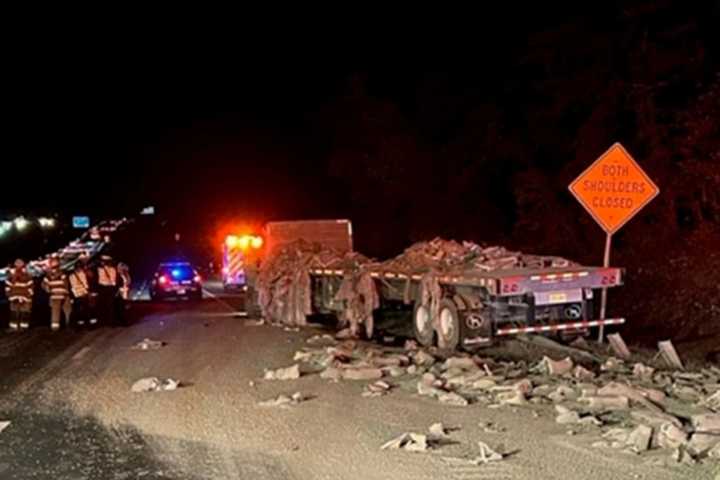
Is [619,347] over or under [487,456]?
under

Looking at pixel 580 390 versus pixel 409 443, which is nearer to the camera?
pixel 409 443

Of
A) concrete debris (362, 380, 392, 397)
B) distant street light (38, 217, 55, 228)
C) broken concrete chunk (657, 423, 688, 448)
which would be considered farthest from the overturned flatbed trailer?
distant street light (38, 217, 55, 228)

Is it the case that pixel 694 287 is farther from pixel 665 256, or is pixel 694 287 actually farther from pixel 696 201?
pixel 696 201

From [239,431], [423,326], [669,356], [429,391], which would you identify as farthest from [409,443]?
[423,326]

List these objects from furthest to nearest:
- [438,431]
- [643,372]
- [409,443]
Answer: [643,372]
[438,431]
[409,443]

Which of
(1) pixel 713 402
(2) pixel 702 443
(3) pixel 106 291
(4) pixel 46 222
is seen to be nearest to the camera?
(2) pixel 702 443

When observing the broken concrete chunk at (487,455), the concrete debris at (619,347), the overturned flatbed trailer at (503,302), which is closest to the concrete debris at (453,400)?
the broken concrete chunk at (487,455)

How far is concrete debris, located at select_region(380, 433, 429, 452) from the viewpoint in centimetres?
848

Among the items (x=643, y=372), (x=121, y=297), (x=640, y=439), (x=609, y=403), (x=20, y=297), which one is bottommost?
(x=121, y=297)

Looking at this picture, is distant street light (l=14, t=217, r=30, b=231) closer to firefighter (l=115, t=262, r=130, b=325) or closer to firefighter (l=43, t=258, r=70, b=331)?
firefighter (l=115, t=262, r=130, b=325)

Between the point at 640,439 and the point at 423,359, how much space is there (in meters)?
5.76

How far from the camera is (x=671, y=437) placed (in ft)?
26.6

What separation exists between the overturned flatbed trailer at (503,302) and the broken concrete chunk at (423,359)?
→ 56.9 inches

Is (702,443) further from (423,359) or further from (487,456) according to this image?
(423,359)
